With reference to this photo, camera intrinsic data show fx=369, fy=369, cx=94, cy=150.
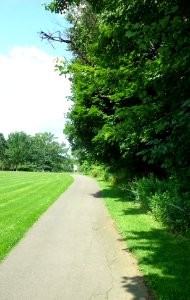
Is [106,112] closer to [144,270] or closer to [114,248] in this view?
[114,248]

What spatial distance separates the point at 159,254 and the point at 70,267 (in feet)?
7.69

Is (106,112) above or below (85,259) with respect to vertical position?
above

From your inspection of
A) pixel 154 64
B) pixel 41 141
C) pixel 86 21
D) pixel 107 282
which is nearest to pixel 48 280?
pixel 107 282

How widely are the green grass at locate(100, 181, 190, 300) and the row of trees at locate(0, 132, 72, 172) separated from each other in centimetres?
11949

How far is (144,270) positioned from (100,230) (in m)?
4.99

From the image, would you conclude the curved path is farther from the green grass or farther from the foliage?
the foliage

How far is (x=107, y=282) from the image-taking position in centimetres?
715

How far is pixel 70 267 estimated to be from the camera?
26.6ft

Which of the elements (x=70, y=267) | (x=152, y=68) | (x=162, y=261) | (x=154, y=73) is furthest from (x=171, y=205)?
(x=152, y=68)

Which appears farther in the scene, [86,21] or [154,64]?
[86,21]

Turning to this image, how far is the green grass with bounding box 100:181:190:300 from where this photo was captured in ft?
22.2

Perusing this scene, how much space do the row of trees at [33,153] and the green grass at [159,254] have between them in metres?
119

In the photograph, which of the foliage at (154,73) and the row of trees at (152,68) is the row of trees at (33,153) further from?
the row of trees at (152,68)

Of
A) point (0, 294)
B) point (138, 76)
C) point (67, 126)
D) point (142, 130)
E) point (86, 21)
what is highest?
point (86, 21)
